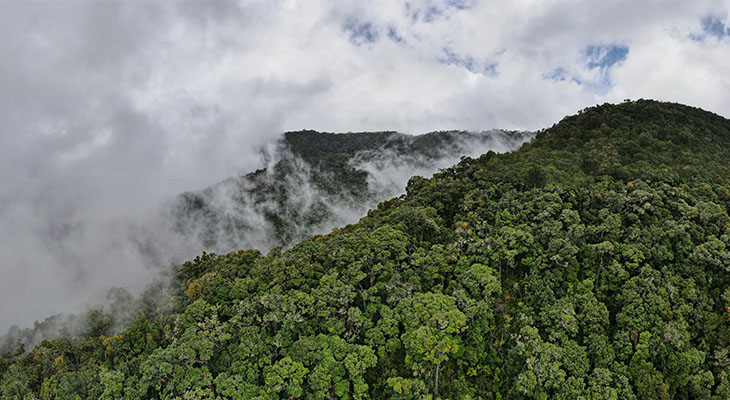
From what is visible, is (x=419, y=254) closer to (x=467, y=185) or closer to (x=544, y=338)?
(x=544, y=338)

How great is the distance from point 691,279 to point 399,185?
6382 inches

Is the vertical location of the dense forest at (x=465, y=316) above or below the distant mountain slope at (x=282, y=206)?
below

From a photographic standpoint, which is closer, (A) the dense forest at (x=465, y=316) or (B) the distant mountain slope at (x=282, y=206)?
(A) the dense forest at (x=465, y=316)

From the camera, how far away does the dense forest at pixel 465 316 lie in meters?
33.9

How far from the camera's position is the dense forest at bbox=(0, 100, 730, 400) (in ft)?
111

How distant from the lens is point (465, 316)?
3528 cm

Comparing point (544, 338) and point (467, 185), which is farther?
point (467, 185)

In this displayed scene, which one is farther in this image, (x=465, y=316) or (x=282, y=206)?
(x=282, y=206)

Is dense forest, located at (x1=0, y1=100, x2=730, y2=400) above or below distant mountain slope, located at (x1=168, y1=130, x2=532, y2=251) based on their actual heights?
below

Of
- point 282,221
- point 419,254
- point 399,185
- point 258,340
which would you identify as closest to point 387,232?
point 419,254

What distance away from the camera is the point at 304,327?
39281 mm

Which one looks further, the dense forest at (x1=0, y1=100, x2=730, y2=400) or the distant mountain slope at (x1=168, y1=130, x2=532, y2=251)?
the distant mountain slope at (x1=168, y1=130, x2=532, y2=251)

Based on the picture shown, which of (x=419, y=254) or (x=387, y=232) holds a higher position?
(x=387, y=232)

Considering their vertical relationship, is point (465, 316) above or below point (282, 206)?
below
